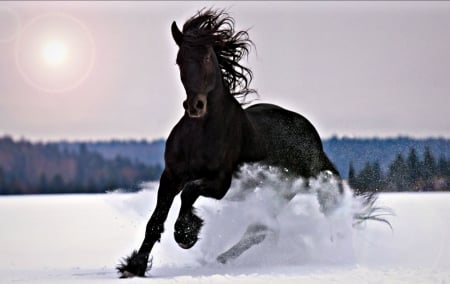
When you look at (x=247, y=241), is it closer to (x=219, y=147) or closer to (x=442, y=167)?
(x=219, y=147)

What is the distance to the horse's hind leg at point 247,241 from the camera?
25.7ft

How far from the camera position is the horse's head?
6.80m

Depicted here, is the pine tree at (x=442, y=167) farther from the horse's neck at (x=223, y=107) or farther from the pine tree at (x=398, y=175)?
the horse's neck at (x=223, y=107)

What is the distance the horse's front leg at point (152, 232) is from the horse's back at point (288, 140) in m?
1.14

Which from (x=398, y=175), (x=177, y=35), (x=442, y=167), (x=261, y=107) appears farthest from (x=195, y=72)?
(x=442, y=167)

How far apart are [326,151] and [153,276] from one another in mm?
3183

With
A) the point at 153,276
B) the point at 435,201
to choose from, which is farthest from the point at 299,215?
the point at 435,201

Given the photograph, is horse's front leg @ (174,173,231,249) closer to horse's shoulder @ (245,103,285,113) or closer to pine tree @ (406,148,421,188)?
horse's shoulder @ (245,103,285,113)

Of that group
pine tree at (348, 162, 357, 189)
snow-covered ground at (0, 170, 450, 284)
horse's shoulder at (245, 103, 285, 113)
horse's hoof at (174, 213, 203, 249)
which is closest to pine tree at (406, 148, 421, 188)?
snow-covered ground at (0, 170, 450, 284)

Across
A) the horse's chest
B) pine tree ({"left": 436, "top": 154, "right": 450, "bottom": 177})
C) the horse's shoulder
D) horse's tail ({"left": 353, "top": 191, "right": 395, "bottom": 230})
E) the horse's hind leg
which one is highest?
the horse's shoulder

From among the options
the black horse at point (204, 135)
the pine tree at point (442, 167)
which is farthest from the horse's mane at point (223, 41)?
the pine tree at point (442, 167)

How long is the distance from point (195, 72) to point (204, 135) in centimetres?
60

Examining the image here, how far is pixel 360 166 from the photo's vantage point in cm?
965

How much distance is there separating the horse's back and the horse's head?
3.71 ft
